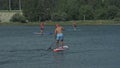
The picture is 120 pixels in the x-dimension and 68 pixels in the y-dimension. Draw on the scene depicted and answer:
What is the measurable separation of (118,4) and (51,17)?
75.2 ft

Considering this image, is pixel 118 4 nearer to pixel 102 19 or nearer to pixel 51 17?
pixel 102 19

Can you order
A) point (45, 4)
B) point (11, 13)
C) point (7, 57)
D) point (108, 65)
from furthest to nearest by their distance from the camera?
point (45, 4)
point (11, 13)
point (7, 57)
point (108, 65)

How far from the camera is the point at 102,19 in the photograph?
504 ft

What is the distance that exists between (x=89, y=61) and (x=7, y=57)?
7.06m

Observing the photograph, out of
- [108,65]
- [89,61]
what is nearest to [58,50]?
[89,61]

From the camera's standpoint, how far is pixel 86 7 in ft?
497

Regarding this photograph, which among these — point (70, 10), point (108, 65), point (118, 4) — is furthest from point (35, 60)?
point (118, 4)

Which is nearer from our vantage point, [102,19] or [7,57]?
[7,57]

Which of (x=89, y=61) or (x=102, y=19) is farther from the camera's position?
(x=102, y=19)

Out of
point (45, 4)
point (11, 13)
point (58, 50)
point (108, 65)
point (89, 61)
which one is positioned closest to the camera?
point (108, 65)

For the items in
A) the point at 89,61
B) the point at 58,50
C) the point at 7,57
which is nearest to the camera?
the point at 89,61

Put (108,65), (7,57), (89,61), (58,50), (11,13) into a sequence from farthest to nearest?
(11,13)
(58,50)
(7,57)
(89,61)
(108,65)

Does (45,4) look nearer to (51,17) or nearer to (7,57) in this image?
(51,17)

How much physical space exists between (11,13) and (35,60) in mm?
118266
